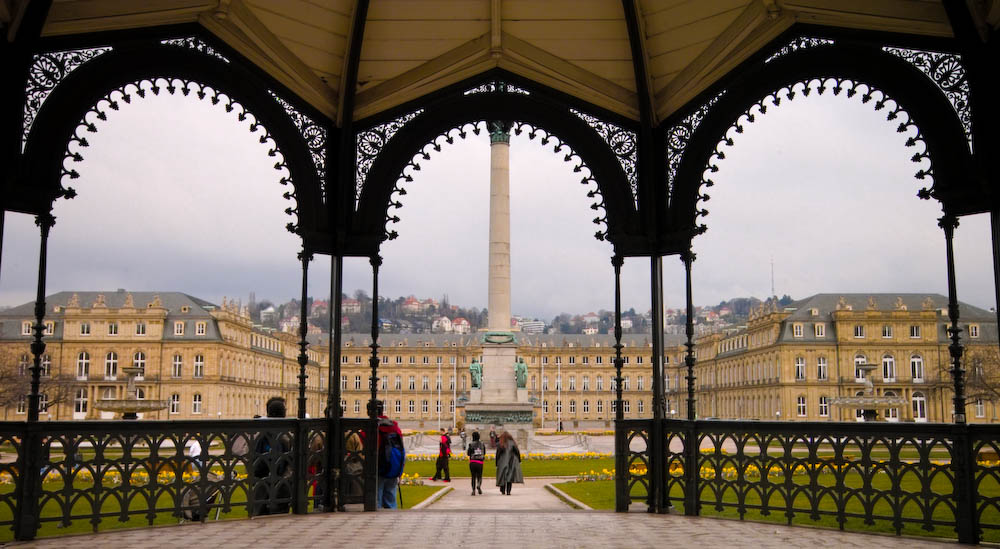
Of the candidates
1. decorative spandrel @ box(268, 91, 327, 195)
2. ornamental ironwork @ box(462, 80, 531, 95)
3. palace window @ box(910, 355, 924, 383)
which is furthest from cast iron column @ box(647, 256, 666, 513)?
palace window @ box(910, 355, 924, 383)

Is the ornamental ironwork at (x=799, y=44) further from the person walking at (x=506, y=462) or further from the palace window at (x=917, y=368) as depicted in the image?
the palace window at (x=917, y=368)

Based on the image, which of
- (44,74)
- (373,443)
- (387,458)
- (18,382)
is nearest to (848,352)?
(18,382)

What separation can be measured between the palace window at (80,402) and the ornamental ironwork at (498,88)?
73.0m

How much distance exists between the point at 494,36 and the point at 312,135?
2.40 metres

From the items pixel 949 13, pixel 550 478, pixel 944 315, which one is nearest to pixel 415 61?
pixel 949 13

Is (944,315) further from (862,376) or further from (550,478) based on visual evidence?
(550,478)

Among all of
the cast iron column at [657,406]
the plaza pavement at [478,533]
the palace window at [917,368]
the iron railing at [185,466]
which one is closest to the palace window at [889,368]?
the palace window at [917,368]

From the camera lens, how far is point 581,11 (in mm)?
10664

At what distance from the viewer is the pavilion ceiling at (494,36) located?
30.9 ft

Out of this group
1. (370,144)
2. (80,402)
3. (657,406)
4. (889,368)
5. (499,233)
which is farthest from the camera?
(80,402)

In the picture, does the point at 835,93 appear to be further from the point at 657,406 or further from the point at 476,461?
the point at 476,461

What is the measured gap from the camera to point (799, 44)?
992 centimetres

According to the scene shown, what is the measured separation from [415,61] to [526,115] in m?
1.45

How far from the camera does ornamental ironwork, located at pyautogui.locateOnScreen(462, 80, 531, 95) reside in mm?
11375
